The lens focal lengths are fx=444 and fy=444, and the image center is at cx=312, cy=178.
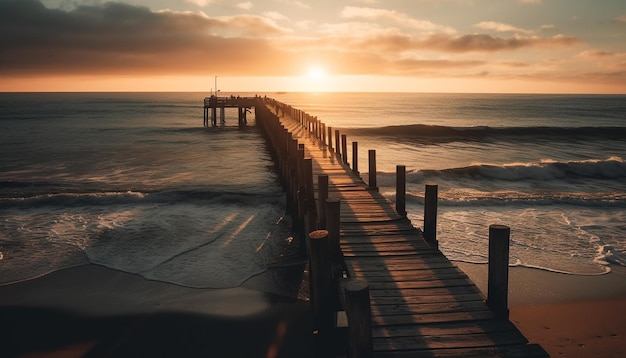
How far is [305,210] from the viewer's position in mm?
9469

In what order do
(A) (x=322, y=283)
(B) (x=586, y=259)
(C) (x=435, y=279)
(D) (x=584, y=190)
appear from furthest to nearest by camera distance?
(D) (x=584, y=190) → (B) (x=586, y=259) → (C) (x=435, y=279) → (A) (x=322, y=283)

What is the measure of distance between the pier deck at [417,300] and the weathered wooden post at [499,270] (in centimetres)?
10

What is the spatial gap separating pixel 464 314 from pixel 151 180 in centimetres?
2005

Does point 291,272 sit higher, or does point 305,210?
point 305,210

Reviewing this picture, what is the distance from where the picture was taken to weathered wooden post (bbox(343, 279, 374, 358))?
3590mm

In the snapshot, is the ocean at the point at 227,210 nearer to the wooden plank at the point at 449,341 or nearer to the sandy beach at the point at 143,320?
the sandy beach at the point at 143,320

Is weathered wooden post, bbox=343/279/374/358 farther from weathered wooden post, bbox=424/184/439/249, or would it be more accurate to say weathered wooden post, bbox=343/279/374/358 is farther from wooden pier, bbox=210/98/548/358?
weathered wooden post, bbox=424/184/439/249

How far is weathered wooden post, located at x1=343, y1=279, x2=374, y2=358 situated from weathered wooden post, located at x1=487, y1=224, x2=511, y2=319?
1.70 meters

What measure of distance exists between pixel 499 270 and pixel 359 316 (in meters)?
1.95

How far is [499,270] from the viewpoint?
4.74 metres

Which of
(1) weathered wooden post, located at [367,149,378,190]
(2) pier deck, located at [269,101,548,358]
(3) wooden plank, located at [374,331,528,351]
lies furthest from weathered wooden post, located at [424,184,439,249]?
(1) weathered wooden post, located at [367,149,378,190]

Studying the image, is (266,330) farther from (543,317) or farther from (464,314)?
(543,317)

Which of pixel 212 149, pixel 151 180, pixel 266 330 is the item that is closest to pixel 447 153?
pixel 212 149

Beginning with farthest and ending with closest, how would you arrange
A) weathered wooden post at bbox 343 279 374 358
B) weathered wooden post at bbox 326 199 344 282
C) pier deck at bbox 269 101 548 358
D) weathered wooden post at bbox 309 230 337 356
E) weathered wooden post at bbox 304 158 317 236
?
weathered wooden post at bbox 304 158 317 236 → weathered wooden post at bbox 326 199 344 282 → weathered wooden post at bbox 309 230 337 356 → pier deck at bbox 269 101 548 358 → weathered wooden post at bbox 343 279 374 358
